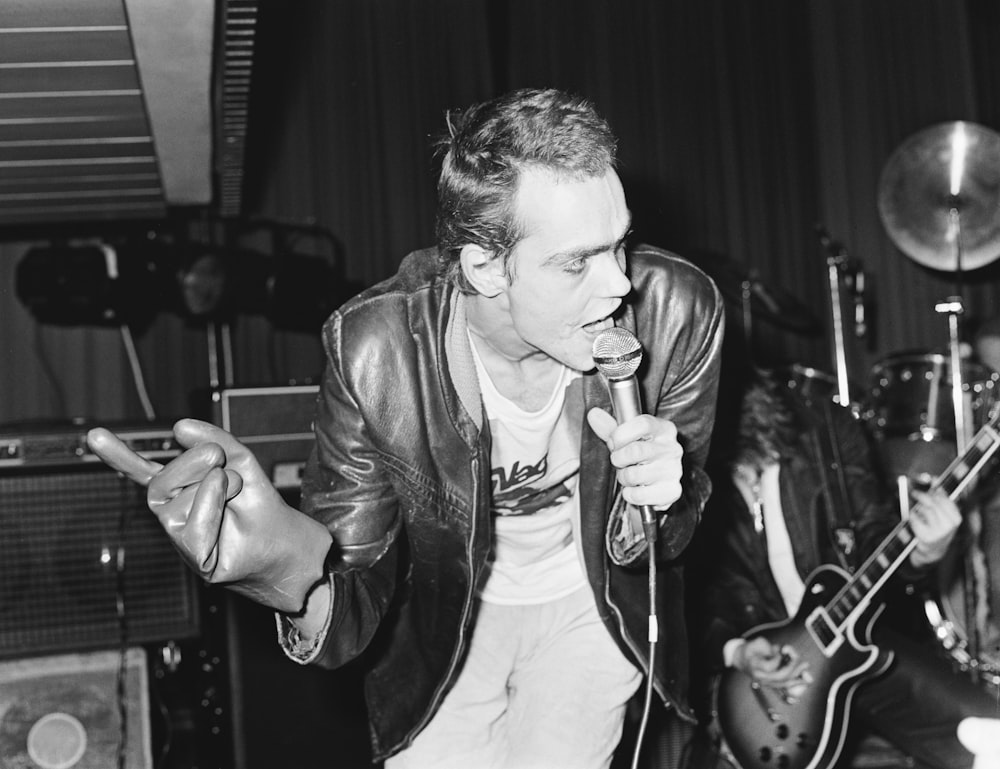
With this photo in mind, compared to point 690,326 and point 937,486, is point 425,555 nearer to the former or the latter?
point 690,326

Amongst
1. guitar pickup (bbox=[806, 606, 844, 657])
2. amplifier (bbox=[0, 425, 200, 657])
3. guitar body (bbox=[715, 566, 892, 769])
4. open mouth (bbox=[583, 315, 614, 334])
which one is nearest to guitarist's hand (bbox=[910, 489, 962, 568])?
guitar body (bbox=[715, 566, 892, 769])

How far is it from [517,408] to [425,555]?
346 millimetres

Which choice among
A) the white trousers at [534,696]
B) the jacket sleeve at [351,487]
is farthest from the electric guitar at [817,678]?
the jacket sleeve at [351,487]

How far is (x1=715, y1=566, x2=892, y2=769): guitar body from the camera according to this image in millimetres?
2973

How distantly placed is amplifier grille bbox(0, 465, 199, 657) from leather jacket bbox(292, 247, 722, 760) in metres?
1.60

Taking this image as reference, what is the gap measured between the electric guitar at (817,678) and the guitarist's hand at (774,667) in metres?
0.02

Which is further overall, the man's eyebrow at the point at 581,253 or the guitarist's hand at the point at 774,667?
the guitarist's hand at the point at 774,667

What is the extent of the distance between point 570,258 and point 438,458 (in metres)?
0.49

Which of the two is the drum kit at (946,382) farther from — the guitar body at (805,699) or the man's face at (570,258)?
the man's face at (570,258)

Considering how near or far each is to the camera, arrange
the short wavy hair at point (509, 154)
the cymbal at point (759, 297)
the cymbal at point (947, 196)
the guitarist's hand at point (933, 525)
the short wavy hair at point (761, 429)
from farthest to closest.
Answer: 1. the cymbal at point (947, 196)
2. the cymbal at point (759, 297)
3. the short wavy hair at point (761, 429)
4. the guitarist's hand at point (933, 525)
5. the short wavy hair at point (509, 154)

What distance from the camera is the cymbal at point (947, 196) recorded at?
5.23 m

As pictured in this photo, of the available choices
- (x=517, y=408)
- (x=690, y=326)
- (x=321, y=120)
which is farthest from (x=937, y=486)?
(x=321, y=120)

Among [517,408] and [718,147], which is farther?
[718,147]

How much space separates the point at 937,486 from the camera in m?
3.26
